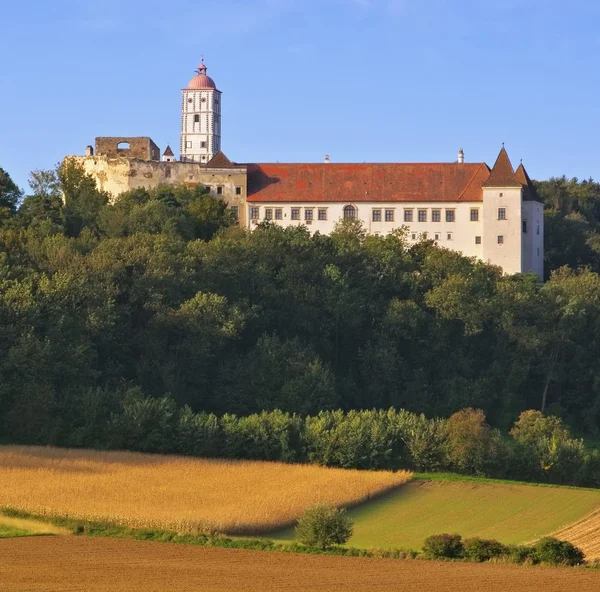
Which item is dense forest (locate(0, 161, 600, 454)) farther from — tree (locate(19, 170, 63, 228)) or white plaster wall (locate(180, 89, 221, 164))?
white plaster wall (locate(180, 89, 221, 164))

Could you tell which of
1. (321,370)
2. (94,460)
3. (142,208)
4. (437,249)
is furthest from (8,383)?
(437,249)

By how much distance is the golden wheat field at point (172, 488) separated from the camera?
2098 inches

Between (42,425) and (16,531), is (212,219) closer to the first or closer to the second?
(42,425)

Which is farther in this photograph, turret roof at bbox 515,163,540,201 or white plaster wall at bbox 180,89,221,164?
white plaster wall at bbox 180,89,221,164

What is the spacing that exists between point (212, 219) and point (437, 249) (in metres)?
13.6

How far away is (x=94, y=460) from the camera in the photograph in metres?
67.4

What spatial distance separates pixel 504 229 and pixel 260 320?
1721 centimetres

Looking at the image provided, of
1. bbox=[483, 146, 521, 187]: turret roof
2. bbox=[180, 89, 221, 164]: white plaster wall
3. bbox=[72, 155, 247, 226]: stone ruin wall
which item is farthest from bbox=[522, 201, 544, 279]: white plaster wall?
bbox=[180, 89, 221, 164]: white plaster wall

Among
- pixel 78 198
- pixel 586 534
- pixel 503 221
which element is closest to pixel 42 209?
pixel 78 198

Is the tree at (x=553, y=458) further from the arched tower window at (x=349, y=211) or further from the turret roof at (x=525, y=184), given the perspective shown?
the arched tower window at (x=349, y=211)

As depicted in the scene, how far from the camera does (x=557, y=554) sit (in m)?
44.7

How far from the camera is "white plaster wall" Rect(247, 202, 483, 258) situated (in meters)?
97.8

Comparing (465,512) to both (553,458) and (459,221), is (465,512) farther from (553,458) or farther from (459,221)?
(459,221)

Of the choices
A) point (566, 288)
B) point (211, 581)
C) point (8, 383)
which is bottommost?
point (211, 581)
